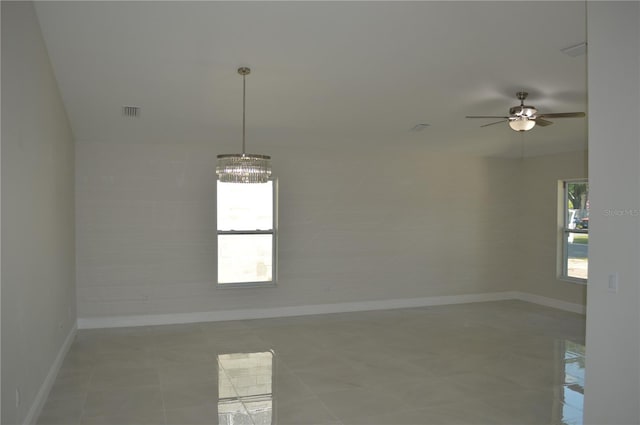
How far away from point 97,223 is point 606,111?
5689mm

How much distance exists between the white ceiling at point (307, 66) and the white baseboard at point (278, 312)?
2306 millimetres

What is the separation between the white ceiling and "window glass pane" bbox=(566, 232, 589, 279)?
1961mm

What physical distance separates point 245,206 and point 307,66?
9.39ft

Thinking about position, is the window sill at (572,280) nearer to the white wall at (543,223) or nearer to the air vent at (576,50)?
the white wall at (543,223)

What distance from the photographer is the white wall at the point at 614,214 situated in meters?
2.56

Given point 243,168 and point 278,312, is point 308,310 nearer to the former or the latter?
point 278,312

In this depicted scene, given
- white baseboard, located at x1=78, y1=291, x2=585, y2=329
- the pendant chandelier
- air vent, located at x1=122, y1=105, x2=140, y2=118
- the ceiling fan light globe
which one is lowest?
white baseboard, located at x1=78, y1=291, x2=585, y2=329

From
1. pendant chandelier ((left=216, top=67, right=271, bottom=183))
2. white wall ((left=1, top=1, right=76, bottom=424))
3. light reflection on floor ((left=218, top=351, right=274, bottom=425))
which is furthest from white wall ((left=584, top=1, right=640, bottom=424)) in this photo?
white wall ((left=1, top=1, right=76, bottom=424))

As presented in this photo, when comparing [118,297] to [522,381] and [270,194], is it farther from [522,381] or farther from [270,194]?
[522,381]

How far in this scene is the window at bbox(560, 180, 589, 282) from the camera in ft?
25.0

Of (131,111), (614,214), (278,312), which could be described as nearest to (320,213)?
(278,312)

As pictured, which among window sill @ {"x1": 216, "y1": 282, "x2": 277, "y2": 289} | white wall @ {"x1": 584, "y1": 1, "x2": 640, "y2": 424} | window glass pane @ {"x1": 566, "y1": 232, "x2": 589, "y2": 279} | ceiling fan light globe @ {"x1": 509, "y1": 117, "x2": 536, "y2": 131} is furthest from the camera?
window glass pane @ {"x1": 566, "y1": 232, "x2": 589, "y2": 279}

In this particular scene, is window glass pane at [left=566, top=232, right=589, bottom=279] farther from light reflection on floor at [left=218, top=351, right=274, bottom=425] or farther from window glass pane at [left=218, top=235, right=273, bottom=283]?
light reflection on floor at [left=218, top=351, right=274, bottom=425]

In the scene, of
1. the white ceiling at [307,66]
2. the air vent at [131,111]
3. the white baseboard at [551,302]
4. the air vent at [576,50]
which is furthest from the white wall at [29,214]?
the white baseboard at [551,302]
